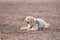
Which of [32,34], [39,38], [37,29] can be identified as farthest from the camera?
[37,29]

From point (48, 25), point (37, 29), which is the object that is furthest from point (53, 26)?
point (37, 29)

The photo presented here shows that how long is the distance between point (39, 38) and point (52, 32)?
1099 mm

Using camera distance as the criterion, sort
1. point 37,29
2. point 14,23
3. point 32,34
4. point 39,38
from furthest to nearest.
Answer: point 14,23 → point 37,29 → point 32,34 → point 39,38

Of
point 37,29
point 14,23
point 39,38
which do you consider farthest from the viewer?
point 14,23

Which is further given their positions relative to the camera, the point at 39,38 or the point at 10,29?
the point at 10,29

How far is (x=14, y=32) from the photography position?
9695 millimetres

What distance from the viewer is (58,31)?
32.4 feet

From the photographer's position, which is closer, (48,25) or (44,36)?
(44,36)

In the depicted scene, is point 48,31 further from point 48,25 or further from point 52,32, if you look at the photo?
point 48,25

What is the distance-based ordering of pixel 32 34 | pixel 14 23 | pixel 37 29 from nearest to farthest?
1. pixel 32 34
2. pixel 37 29
3. pixel 14 23

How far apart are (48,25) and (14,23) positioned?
1478 mm

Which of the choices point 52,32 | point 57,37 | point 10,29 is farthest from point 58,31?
point 10,29

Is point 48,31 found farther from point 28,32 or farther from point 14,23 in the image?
point 14,23

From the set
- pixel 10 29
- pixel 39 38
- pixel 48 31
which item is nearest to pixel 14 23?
pixel 10 29
